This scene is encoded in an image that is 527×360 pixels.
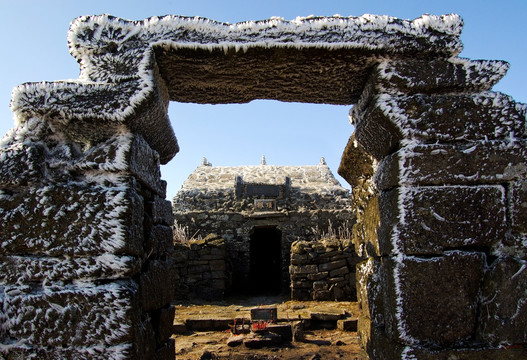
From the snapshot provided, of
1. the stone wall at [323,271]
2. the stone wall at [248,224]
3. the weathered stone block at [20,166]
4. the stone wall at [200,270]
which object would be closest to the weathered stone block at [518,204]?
the weathered stone block at [20,166]

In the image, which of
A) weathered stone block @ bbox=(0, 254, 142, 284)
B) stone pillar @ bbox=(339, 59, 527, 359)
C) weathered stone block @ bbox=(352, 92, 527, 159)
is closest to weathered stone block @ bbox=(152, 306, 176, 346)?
weathered stone block @ bbox=(0, 254, 142, 284)

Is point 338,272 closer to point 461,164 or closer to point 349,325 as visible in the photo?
point 349,325

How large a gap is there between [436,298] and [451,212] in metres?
0.48

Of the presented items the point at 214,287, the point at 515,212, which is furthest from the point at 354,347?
the point at 214,287

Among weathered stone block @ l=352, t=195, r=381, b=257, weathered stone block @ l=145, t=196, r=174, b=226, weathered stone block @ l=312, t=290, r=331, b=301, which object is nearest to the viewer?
weathered stone block @ l=145, t=196, r=174, b=226

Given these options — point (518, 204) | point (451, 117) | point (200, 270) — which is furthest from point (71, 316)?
point (200, 270)

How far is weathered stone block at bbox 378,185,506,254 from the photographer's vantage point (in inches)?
83.1

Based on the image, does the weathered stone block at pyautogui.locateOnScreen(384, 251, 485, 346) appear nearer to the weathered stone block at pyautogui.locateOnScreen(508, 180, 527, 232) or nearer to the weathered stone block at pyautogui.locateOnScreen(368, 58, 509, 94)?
the weathered stone block at pyautogui.locateOnScreen(508, 180, 527, 232)

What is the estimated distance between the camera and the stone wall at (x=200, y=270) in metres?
9.47

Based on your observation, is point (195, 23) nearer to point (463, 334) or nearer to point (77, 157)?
point (77, 157)

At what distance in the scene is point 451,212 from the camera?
2.14m

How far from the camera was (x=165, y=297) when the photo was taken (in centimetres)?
272

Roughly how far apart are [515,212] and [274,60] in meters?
1.69

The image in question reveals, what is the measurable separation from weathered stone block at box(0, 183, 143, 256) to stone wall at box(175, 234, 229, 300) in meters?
7.62
